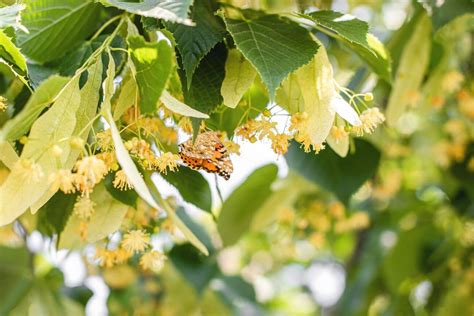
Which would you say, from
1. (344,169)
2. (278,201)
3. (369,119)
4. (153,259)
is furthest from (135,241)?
(278,201)

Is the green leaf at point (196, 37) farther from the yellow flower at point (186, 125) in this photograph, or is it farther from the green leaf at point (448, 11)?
the green leaf at point (448, 11)

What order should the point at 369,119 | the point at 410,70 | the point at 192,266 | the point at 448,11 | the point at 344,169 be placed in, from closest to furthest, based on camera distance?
the point at 369,119
the point at 448,11
the point at 410,70
the point at 344,169
the point at 192,266

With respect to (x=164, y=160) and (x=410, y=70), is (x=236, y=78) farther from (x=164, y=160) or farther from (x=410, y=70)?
(x=410, y=70)

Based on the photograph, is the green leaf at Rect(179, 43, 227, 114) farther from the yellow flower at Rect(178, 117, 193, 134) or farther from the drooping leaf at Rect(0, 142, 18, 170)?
the drooping leaf at Rect(0, 142, 18, 170)

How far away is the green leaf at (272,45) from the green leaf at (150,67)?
4.9 inches

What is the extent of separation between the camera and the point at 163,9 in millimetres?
779

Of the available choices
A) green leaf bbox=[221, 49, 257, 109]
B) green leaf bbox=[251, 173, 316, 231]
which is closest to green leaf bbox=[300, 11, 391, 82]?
green leaf bbox=[221, 49, 257, 109]

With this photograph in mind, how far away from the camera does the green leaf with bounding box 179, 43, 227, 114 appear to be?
90 centimetres

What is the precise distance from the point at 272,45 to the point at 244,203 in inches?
25.8

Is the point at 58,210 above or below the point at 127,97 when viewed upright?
below

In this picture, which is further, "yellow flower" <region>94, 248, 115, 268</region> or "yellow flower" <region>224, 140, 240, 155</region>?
"yellow flower" <region>94, 248, 115, 268</region>

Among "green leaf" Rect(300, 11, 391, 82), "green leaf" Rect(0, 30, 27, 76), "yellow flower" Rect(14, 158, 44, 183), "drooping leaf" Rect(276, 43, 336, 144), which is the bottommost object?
"drooping leaf" Rect(276, 43, 336, 144)

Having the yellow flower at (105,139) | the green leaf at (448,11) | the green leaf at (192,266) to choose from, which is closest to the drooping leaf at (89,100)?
the yellow flower at (105,139)

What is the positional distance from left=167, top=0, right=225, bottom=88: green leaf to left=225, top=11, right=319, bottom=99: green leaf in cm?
2
